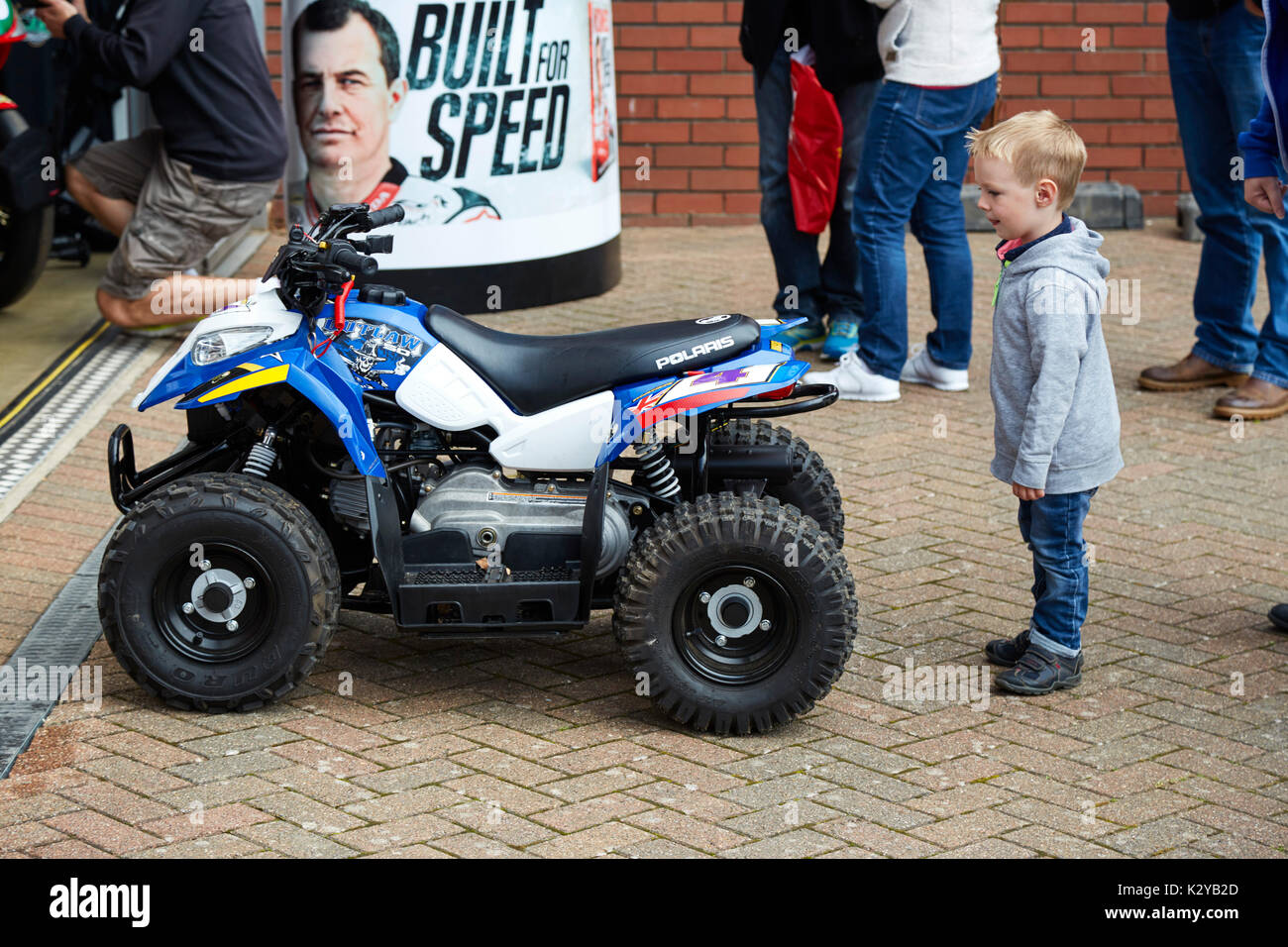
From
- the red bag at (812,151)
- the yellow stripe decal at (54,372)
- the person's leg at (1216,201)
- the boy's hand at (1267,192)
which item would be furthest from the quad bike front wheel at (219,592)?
the person's leg at (1216,201)

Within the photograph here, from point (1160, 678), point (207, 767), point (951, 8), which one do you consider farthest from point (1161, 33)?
point (207, 767)

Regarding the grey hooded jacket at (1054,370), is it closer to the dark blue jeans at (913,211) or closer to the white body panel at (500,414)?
the white body panel at (500,414)

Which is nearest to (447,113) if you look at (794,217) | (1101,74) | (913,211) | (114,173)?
(114,173)

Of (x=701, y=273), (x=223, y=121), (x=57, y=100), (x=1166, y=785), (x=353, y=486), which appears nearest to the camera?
(x=1166, y=785)

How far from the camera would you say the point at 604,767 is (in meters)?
3.80

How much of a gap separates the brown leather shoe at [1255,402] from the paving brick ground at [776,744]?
1.04 metres

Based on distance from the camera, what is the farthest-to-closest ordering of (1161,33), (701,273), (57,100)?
(1161,33) < (701,273) < (57,100)

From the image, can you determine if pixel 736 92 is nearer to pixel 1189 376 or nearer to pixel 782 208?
pixel 782 208

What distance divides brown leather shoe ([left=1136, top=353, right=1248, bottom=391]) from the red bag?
1574 millimetres

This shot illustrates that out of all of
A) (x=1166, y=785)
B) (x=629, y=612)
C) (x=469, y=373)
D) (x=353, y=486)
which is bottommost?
(x=1166, y=785)

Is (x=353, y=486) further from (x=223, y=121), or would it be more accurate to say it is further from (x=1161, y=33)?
(x=1161, y=33)

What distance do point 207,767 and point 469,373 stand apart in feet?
3.64

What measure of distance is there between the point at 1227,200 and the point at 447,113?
3.42 m

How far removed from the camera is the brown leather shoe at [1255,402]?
21.5 ft
